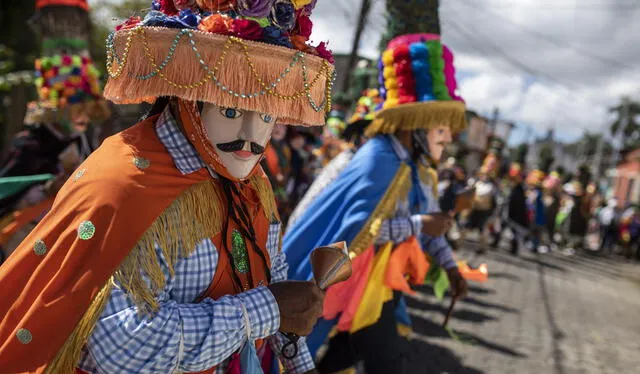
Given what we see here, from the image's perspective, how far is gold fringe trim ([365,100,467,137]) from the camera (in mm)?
3229

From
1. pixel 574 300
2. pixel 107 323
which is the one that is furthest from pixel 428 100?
pixel 574 300

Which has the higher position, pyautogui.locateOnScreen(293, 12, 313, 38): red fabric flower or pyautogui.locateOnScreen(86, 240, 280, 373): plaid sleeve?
pyautogui.locateOnScreen(293, 12, 313, 38): red fabric flower

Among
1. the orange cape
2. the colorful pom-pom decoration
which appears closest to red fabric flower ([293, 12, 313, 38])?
the orange cape

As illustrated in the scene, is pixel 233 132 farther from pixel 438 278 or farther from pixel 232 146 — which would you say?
pixel 438 278

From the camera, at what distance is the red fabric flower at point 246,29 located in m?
1.41

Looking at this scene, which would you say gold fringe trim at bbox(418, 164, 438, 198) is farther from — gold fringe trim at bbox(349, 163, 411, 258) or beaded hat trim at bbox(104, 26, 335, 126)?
beaded hat trim at bbox(104, 26, 335, 126)

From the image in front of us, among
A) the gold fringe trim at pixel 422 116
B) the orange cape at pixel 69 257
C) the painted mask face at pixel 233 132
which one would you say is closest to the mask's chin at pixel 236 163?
the painted mask face at pixel 233 132

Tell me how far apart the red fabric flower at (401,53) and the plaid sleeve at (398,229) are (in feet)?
3.42

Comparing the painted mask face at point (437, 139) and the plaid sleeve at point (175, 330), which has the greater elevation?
the painted mask face at point (437, 139)

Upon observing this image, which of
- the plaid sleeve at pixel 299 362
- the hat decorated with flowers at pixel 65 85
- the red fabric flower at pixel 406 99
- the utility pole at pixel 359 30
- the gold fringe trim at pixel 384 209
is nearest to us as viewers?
the plaid sleeve at pixel 299 362

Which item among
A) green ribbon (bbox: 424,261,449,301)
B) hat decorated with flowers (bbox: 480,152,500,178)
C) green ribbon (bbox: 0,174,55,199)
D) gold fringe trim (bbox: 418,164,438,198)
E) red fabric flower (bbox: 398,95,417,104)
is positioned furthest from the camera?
hat decorated with flowers (bbox: 480,152,500,178)

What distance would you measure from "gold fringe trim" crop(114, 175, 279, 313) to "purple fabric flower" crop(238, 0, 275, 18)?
1.75 feet

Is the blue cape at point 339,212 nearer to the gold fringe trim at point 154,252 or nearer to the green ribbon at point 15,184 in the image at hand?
the gold fringe trim at point 154,252

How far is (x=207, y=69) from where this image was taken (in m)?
1.41
